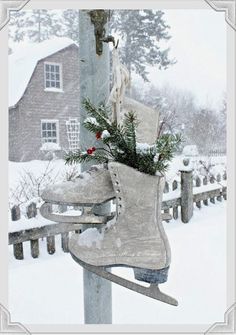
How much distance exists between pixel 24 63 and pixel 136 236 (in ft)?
23.0

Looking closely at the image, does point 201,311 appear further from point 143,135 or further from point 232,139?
point 143,135

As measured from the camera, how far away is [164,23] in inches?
297

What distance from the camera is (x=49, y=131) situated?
26.1ft

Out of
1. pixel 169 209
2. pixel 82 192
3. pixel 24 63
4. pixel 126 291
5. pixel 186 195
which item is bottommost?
pixel 126 291

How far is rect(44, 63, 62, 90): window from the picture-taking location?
7.55 meters

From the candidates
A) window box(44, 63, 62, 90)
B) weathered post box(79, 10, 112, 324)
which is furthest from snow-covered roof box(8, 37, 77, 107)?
weathered post box(79, 10, 112, 324)

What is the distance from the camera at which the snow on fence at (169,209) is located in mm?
2318

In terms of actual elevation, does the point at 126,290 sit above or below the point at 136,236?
below

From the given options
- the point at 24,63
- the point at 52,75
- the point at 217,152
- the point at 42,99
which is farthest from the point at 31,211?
the point at 217,152

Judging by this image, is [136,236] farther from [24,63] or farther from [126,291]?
[24,63]

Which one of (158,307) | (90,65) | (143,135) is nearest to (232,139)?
(143,135)

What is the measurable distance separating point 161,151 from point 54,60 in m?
7.06

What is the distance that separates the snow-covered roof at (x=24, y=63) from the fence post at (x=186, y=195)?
455 centimetres

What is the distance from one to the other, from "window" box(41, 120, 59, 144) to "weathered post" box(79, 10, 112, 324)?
657cm
